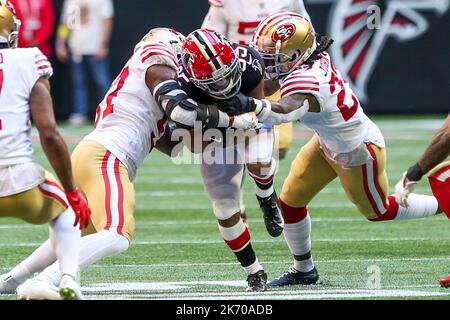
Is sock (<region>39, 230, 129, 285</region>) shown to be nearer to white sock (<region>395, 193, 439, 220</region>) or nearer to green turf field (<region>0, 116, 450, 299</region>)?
green turf field (<region>0, 116, 450, 299</region>)

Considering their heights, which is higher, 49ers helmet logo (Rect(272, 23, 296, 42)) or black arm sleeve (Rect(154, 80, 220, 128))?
49ers helmet logo (Rect(272, 23, 296, 42))

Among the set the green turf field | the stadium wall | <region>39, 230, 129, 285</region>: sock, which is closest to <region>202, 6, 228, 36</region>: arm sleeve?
the green turf field

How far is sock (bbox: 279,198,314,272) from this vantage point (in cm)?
620

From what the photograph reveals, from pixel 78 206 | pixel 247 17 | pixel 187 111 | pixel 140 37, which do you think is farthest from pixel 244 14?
pixel 140 37

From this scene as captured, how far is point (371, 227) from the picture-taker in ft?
26.8

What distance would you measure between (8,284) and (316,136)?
1743mm

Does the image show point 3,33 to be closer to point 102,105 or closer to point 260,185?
point 102,105

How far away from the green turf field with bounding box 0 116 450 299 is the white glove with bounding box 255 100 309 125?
0.81 m

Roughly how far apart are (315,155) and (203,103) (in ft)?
2.86

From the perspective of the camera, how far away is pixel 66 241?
4930mm

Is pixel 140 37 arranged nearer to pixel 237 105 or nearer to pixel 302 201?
pixel 302 201

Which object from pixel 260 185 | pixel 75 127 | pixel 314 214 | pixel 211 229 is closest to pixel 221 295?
pixel 260 185

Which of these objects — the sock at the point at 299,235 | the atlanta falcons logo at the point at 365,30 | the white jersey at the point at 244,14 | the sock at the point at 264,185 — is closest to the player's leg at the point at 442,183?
the sock at the point at 299,235

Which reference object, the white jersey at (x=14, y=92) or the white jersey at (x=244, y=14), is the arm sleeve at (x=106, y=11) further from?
the white jersey at (x=14, y=92)
